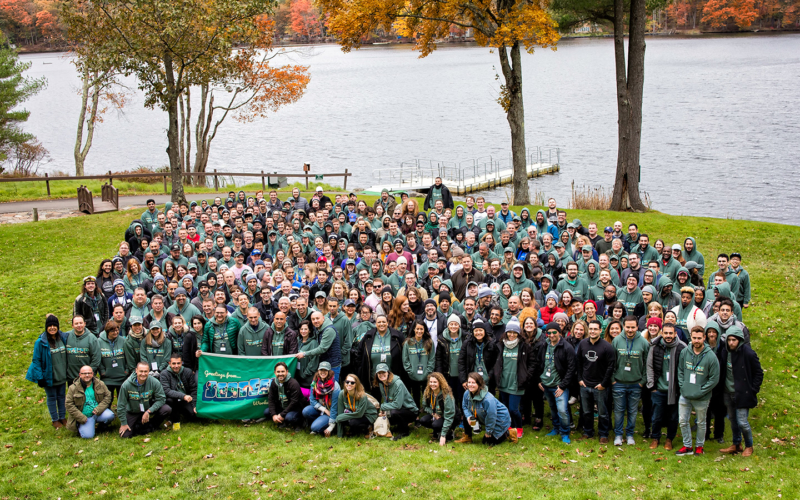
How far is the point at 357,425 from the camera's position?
10008mm

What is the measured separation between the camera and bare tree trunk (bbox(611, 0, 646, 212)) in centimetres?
2198

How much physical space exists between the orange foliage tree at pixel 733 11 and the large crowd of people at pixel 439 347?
105m

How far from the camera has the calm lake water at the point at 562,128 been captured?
3797cm

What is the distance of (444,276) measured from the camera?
13.3 metres

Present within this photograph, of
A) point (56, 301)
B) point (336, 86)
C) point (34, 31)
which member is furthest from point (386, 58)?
point (56, 301)

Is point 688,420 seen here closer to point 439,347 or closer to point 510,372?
point 510,372

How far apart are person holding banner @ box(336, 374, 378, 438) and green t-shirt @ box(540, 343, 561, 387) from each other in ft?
8.63

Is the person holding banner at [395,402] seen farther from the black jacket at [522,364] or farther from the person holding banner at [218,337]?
the person holding banner at [218,337]

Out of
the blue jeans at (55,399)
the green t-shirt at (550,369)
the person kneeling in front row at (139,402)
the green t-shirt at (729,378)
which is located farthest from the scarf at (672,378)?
the blue jeans at (55,399)

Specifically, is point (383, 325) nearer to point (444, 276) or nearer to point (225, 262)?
point (444, 276)

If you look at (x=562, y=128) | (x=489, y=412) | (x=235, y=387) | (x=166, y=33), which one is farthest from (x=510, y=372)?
(x=562, y=128)

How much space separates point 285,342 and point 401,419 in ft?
7.41

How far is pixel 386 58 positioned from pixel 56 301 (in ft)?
388

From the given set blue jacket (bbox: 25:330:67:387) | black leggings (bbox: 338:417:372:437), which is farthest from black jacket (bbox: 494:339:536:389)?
blue jacket (bbox: 25:330:67:387)
